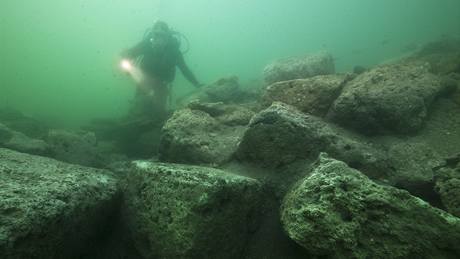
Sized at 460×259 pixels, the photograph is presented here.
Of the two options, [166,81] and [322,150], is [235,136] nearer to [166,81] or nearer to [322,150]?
[322,150]

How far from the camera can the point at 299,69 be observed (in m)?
8.24

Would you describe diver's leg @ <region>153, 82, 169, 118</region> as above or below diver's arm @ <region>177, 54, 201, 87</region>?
below

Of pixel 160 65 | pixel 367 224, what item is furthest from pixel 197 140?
pixel 160 65

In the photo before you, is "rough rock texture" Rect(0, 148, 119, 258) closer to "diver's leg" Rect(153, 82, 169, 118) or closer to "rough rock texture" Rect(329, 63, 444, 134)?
"rough rock texture" Rect(329, 63, 444, 134)

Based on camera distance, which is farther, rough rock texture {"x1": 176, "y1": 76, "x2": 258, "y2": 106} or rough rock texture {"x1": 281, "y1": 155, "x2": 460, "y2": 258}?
rough rock texture {"x1": 176, "y1": 76, "x2": 258, "y2": 106}

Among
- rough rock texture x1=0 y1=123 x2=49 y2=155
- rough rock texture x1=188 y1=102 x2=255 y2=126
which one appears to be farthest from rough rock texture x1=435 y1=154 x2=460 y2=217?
rough rock texture x1=0 y1=123 x2=49 y2=155

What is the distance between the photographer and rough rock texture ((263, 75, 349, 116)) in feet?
16.2

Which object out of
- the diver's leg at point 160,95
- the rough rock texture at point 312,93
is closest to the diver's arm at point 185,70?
the diver's leg at point 160,95

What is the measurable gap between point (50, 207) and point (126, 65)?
1117 cm

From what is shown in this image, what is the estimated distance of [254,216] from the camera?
3.45m

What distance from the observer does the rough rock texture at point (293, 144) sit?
3988 millimetres

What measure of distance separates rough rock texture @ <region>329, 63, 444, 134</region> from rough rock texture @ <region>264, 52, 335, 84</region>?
Result: 335 centimetres

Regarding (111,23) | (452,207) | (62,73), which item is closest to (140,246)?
(452,207)

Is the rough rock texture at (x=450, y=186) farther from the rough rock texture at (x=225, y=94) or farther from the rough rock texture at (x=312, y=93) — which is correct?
the rough rock texture at (x=225, y=94)
